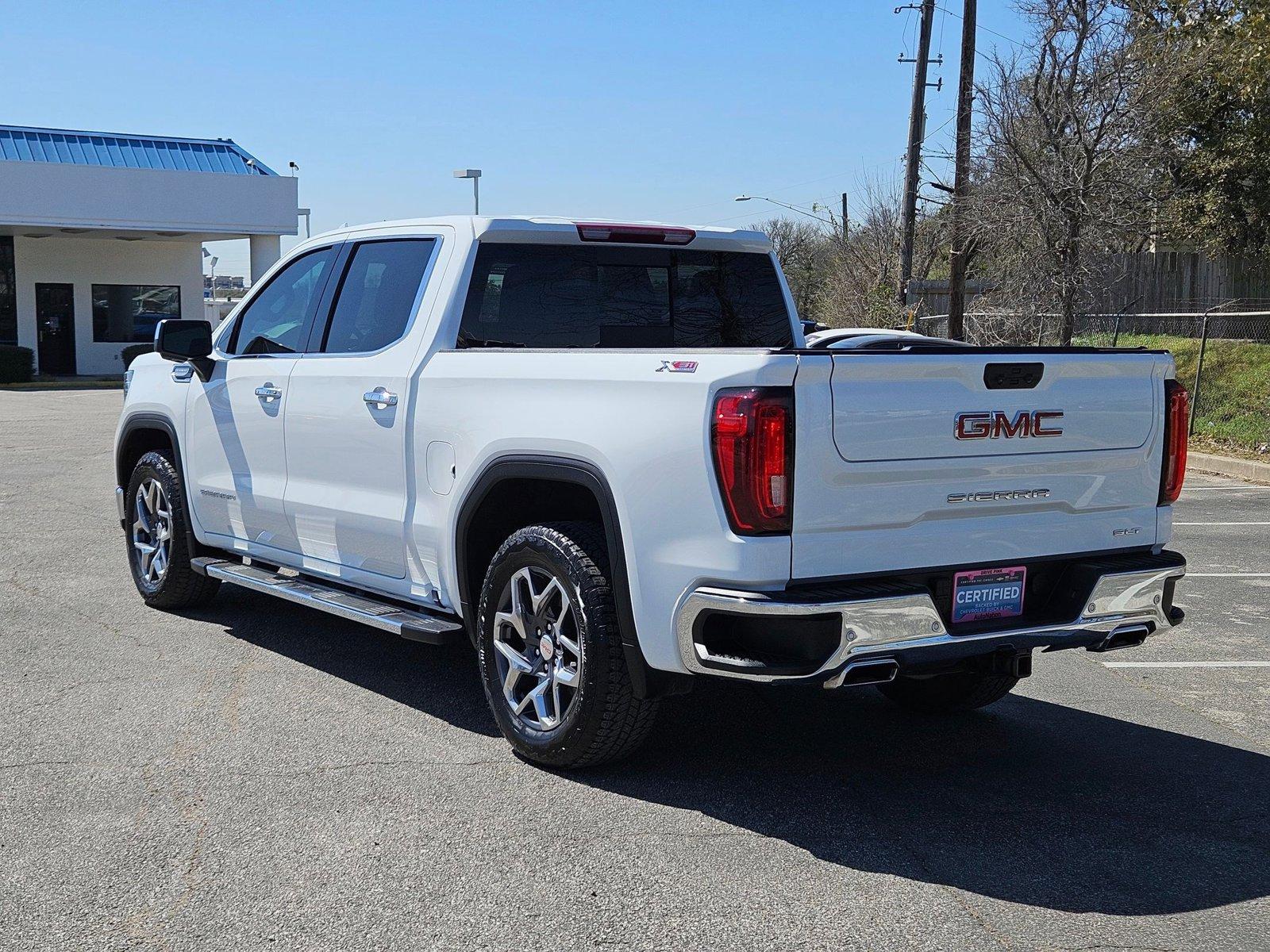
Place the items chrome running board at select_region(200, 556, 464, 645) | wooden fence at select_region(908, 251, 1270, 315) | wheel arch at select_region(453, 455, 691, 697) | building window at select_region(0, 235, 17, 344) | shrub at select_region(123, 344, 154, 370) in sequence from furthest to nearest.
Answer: building window at select_region(0, 235, 17, 344) → shrub at select_region(123, 344, 154, 370) → wooden fence at select_region(908, 251, 1270, 315) → chrome running board at select_region(200, 556, 464, 645) → wheel arch at select_region(453, 455, 691, 697)

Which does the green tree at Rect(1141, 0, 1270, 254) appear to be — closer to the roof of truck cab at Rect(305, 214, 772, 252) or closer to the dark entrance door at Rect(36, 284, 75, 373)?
the roof of truck cab at Rect(305, 214, 772, 252)

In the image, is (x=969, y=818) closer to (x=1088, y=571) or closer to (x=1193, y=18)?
(x=1088, y=571)

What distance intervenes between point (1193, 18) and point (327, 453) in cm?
2345

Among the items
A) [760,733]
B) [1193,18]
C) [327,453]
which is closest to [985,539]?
[760,733]

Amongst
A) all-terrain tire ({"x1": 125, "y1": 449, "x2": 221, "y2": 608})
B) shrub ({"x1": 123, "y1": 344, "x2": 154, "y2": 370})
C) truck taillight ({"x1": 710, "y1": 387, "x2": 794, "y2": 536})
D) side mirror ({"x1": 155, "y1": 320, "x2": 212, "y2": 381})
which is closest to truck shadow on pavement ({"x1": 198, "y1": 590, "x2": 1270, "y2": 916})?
truck taillight ({"x1": 710, "y1": 387, "x2": 794, "y2": 536})

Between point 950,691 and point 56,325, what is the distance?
3685cm

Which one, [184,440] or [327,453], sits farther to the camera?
[184,440]

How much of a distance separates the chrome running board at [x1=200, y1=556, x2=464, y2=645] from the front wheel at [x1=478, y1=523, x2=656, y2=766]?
25 cm

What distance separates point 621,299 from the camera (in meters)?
6.10

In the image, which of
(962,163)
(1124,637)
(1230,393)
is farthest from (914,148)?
(1124,637)

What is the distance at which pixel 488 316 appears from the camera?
19.0 feet

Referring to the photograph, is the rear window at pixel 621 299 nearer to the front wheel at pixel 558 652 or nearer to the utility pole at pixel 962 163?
the front wheel at pixel 558 652

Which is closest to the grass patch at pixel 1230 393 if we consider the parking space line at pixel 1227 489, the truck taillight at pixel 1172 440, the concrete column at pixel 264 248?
the parking space line at pixel 1227 489

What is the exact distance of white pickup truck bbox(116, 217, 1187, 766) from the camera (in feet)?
14.1
